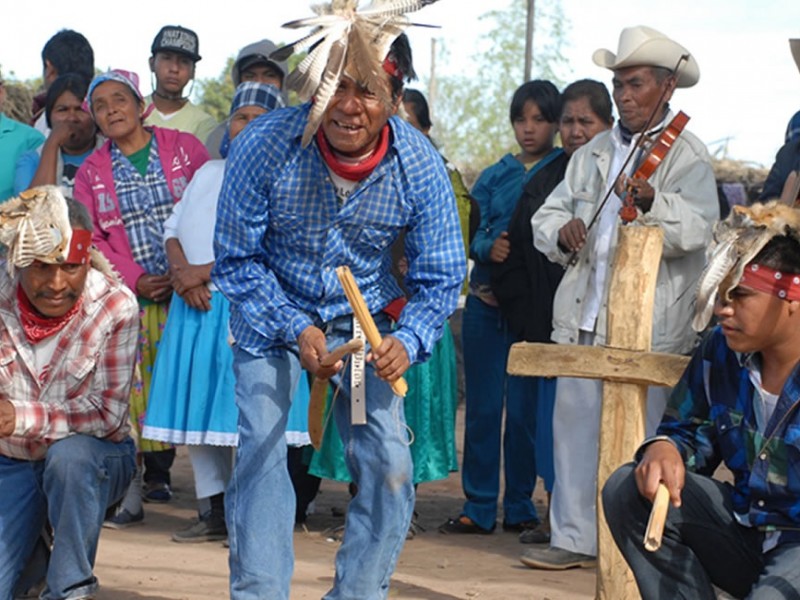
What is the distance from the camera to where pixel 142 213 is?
760 centimetres

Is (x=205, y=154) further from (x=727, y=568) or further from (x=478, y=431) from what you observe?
(x=727, y=568)

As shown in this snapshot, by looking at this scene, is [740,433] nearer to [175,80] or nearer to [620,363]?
[620,363]

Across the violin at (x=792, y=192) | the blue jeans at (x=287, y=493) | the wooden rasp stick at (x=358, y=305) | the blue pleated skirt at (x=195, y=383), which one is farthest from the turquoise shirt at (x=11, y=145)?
the violin at (x=792, y=192)

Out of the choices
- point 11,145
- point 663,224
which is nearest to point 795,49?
point 663,224

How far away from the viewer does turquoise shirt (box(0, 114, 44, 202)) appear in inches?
318

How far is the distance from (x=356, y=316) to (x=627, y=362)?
1.01 metres

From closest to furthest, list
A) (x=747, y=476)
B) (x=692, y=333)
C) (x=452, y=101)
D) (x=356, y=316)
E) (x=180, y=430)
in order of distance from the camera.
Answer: (x=747, y=476) < (x=356, y=316) < (x=692, y=333) < (x=180, y=430) < (x=452, y=101)

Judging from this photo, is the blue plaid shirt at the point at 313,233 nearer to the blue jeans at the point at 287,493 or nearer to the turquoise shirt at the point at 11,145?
the blue jeans at the point at 287,493

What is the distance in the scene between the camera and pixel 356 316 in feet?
16.0

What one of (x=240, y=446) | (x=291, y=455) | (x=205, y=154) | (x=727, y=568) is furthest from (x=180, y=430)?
(x=727, y=568)

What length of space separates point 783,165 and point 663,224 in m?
0.56

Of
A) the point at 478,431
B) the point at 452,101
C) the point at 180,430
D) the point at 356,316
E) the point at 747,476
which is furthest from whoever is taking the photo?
the point at 452,101

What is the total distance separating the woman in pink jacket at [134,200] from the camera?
24.9ft

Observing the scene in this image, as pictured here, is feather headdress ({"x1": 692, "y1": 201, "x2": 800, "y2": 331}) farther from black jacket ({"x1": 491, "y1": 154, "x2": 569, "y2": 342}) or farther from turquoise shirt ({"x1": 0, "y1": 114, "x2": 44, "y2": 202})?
turquoise shirt ({"x1": 0, "y1": 114, "x2": 44, "y2": 202})
